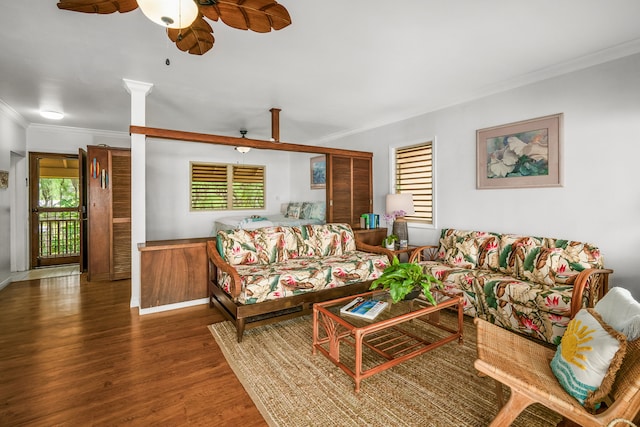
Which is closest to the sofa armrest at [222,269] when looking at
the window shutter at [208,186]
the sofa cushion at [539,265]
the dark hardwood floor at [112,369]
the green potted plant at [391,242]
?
the dark hardwood floor at [112,369]

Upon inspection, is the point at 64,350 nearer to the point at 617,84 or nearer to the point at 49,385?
the point at 49,385

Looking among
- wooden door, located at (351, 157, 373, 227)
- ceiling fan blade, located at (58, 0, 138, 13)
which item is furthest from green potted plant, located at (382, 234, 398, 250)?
ceiling fan blade, located at (58, 0, 138, 13)

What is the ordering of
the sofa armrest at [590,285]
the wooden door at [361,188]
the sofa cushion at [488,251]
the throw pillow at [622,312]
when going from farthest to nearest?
the wooden door at [361,188]
the sofa cushion at [488,251]
the sofa armrest at [590,285]
the throw pillow at [622,312]

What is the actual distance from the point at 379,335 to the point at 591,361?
4.91ft

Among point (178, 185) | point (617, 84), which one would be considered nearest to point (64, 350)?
point (178, 185)

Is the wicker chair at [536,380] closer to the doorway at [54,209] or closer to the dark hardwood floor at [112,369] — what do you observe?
the dark hardwood floor at [112,369]

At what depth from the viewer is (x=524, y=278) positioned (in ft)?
9.93

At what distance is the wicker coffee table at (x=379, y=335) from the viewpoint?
1.99 metres

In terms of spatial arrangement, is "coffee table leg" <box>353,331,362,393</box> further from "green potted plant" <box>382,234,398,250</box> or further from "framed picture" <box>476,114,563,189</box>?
"framed picture" <box>476,114,563,189</box>

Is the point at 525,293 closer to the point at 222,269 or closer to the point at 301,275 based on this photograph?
the point at 301,275

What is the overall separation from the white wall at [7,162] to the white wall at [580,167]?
615 cm

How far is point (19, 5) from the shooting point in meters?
2.05

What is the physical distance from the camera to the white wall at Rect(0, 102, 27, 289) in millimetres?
4262

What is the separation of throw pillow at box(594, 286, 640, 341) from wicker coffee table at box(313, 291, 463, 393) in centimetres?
95
